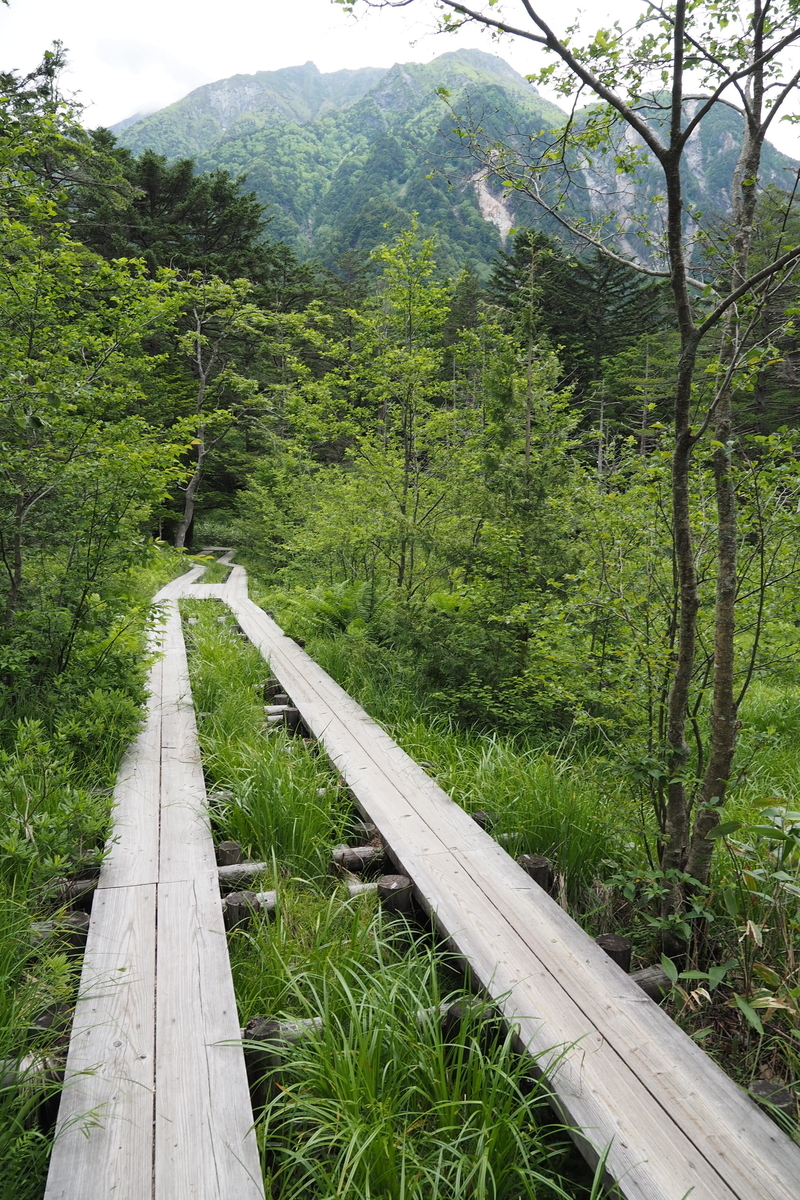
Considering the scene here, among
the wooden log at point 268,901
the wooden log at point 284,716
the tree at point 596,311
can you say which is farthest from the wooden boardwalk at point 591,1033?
the tree at point 596,311

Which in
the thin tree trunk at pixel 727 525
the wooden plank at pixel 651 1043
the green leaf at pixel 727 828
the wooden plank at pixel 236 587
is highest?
the thin tree trunk at pixel 727 525

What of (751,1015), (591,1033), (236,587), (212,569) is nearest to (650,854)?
(751,1015)

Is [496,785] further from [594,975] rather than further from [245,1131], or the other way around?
[245,1131]

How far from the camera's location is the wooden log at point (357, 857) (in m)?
3.16

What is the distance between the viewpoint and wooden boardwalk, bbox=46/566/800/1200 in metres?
1.62

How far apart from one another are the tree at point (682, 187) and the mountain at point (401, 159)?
17cm

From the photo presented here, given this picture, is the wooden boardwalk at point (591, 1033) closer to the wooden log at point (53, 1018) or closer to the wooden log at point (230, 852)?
the wooden log at point (230, 852)

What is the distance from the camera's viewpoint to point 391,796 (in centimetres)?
365

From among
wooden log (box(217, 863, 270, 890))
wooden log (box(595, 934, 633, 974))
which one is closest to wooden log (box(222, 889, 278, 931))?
wooden log (box(217, 863, 270, 890))

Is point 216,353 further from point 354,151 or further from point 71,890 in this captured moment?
point 354,151

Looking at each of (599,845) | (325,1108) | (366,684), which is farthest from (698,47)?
(366,684)

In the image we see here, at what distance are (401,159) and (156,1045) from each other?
11793cm

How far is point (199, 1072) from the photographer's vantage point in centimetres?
188

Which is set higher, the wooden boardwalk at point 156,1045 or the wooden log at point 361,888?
the wooden boardwalk at point 156,1045
